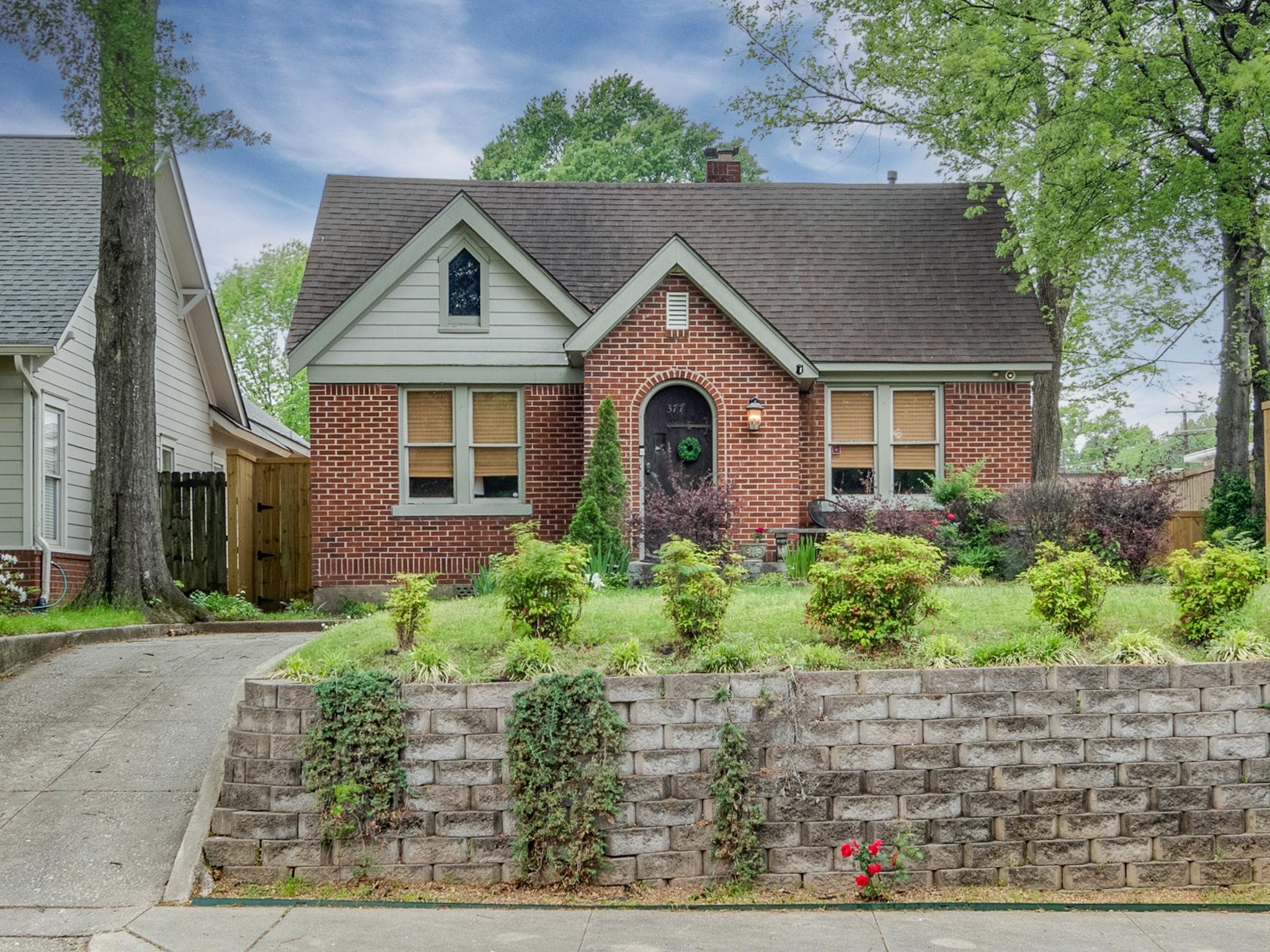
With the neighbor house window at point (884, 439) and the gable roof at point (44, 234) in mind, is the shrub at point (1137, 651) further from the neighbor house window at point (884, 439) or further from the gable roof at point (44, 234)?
the gable roof at point (44, 234)

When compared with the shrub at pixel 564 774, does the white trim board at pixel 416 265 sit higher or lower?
higher

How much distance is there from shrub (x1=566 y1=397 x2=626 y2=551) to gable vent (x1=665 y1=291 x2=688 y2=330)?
129 centimetres

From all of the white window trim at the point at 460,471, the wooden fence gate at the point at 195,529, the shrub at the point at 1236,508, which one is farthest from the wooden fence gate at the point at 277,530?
the shrub at the point at 1236,508

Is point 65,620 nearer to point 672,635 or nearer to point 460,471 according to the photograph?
point 460,471

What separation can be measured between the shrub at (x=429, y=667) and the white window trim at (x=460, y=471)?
8422mm

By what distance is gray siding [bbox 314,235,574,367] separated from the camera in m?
16.0

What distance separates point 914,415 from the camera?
1669 centimetres

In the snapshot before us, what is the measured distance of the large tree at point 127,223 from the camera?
13.7 meters

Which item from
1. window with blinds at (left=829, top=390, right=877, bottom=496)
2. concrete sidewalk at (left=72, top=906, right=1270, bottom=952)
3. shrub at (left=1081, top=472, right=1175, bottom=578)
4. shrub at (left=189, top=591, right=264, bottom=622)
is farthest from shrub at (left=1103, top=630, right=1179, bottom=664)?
shrub at (left=189, top=591, right=264, bottom=622)

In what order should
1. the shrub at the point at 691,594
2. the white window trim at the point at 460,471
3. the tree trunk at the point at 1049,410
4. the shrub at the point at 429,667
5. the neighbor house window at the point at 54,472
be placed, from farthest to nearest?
1. the tree trunk at the point at 1049,410
2. the white window trim at the point at 460,471
3. the neighbor house window at the point at 54,472
4. the shrub at the point at 691,594
5. the shrub at the point at 429,667

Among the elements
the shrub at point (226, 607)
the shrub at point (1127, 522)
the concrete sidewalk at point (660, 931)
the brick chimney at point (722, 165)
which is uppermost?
the brick chimney at point (722, 165)

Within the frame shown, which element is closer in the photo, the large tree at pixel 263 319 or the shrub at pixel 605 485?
the shrub at pixel 605 485

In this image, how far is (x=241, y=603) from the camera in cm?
1589

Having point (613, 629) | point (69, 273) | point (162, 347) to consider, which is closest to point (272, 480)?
point (162, 347)
